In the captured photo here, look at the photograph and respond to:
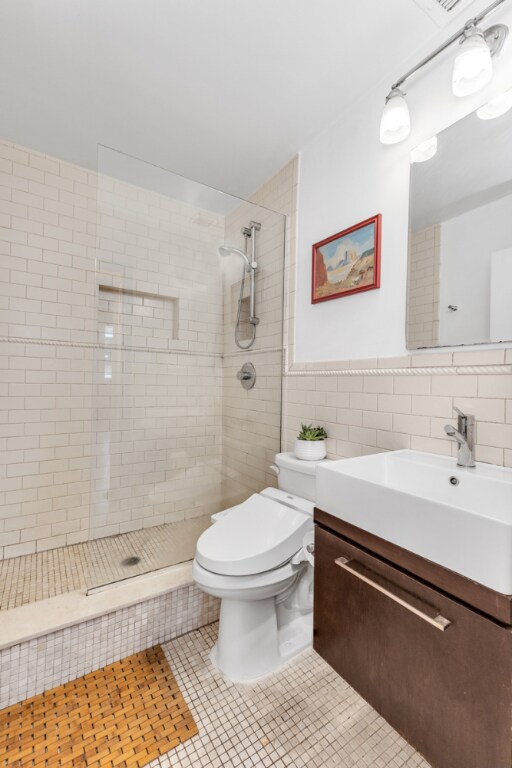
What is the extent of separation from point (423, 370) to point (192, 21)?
1.62 metres

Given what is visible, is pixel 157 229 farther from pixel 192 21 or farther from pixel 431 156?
pixel 431 156

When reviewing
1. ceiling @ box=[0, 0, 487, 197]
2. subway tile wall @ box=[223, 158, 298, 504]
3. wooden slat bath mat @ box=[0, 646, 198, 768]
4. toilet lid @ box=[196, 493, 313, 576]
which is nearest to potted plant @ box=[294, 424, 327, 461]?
toilet lid @ box=[196, 493, 313, 576]

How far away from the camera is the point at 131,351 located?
1931mm

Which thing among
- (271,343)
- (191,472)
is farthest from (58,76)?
(191,472)

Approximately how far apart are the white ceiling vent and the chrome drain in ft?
8.49

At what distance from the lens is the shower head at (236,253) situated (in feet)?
7.22

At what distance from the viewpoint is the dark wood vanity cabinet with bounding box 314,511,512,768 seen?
695 mm

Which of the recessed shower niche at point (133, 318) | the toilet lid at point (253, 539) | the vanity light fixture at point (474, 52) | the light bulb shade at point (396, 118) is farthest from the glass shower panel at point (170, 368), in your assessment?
the vanity light fixture at point (474, 52)

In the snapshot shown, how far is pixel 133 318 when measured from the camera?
190cm

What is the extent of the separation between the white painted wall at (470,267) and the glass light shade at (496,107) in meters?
0.29

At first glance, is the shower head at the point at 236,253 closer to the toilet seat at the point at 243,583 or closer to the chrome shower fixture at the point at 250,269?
the chrome shower fixture at the point at 250,269

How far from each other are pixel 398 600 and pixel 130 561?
1395 millimetres

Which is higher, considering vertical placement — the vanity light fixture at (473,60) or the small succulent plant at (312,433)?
the vanity light fixture at (473,60)

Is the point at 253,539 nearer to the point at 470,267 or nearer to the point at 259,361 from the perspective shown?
the point at 259,361
